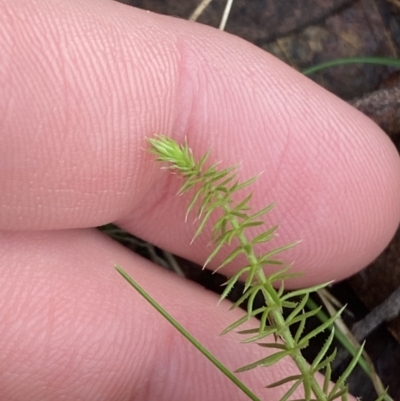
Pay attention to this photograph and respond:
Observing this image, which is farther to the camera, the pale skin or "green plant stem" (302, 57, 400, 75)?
"green plant stem" (302, 57, 400, 75)

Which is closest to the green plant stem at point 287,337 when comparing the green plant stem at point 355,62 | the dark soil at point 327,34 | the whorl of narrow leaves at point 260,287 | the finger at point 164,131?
Answer: the whorl of narrow leaves at point 260,287

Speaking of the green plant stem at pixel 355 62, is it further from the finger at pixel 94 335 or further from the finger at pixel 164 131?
the finger at pixel 94 335

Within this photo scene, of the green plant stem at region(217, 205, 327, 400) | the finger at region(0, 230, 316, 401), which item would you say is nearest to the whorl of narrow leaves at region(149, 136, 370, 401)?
the green plant stem at region(217, 205, 327, 400)

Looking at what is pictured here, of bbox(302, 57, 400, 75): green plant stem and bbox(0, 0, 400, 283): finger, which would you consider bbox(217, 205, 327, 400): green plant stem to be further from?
bbox(302, 57, 400, 75): green plant stem

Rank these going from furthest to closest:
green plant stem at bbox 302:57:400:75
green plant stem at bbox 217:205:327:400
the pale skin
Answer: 1. green plant stem at bbox 302:57:400:75
2. the pale skin
3. green plant stem at bbox 217:205:327:400

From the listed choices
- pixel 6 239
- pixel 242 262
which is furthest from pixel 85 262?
pixel 242 262

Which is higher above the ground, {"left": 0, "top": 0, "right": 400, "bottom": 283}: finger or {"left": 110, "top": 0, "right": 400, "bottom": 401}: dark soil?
{"left": 110, "top": 0, "right": 400, "bottom": 401}: dark soil

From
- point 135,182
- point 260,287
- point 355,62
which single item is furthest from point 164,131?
point 355,62
